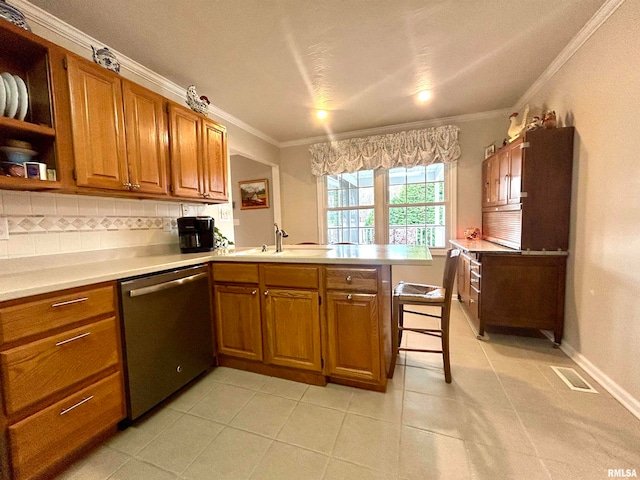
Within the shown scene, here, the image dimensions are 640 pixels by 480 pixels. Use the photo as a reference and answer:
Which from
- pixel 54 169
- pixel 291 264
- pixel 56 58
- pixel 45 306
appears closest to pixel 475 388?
pixel 291 264

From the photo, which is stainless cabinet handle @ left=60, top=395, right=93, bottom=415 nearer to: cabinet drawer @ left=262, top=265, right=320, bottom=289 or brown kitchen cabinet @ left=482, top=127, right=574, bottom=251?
cabinet drawer @ left=262, top=265, right=320, bottom=289

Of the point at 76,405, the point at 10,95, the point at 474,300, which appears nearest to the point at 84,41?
the point at 10,95

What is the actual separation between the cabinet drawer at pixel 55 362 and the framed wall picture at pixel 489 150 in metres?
3.91

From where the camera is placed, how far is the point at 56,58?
4.65 ft

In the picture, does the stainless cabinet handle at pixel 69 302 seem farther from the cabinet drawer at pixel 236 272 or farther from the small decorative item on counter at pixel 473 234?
the small decorative item on counter at pixel 473 234

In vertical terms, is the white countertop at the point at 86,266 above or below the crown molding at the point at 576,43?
below

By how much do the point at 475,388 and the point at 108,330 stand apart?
2234 millimetres

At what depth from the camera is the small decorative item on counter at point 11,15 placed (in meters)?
1.25

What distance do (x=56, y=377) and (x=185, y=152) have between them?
168 centimetres

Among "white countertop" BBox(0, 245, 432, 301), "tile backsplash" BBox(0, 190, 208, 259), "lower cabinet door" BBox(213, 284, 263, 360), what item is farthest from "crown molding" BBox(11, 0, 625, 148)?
"lower cabinet door" BBox(213, 284, 263, 360)

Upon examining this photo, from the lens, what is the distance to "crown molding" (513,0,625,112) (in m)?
1.64

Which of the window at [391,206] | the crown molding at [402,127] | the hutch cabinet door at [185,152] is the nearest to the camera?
the hutch cabinet door at [185,152]

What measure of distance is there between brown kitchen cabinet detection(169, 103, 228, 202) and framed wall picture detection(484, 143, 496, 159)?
3.07 metres

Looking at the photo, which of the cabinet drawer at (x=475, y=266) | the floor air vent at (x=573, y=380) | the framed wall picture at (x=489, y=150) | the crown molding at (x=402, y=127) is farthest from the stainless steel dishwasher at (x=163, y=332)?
the framed wall picture at (x=489, y=150)
